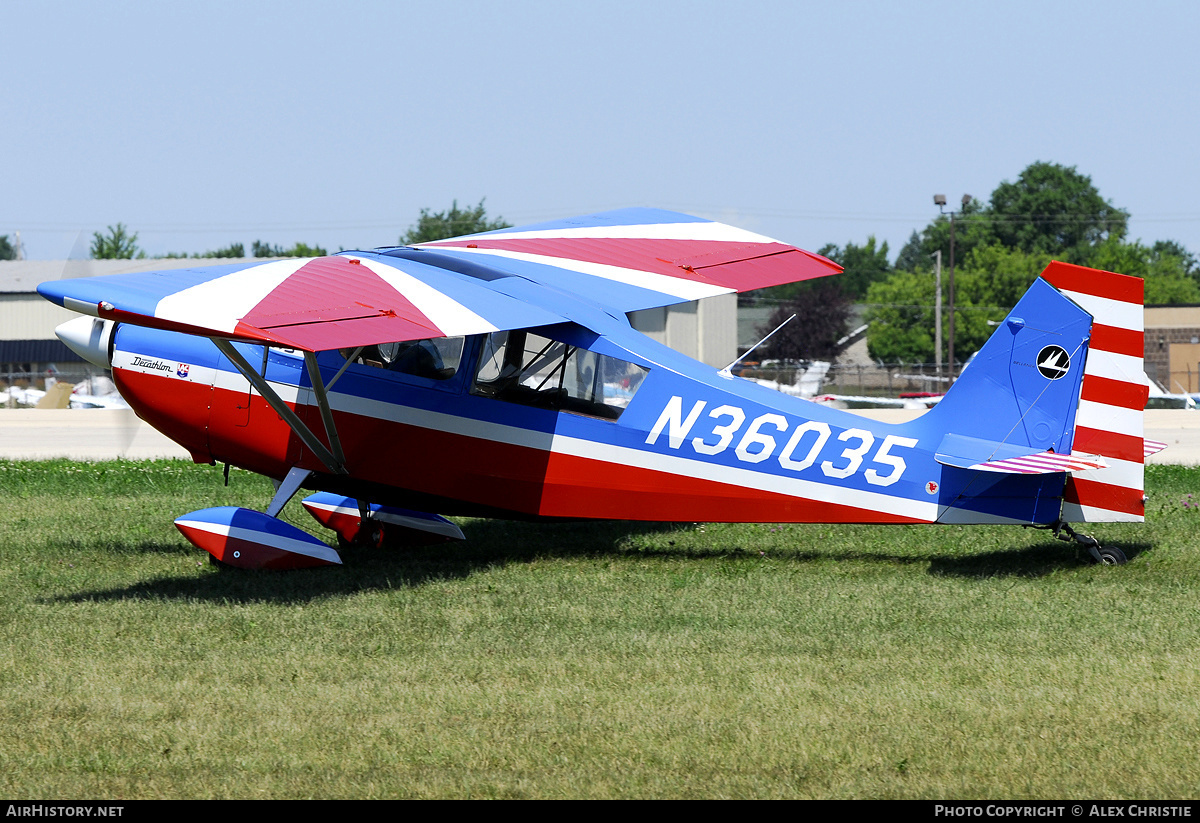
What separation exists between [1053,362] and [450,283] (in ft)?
14.0

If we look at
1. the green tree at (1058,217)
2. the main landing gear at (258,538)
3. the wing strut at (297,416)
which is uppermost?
the green tree at (1058,217)

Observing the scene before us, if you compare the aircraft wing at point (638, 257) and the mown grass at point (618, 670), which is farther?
the aircraft wing at point (638, 257)

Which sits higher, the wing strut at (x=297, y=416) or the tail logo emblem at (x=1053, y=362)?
the tail logo emblem at (x=1053, y=362)

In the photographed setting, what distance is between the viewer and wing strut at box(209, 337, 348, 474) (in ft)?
26.5

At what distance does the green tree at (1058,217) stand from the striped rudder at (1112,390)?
102 meters

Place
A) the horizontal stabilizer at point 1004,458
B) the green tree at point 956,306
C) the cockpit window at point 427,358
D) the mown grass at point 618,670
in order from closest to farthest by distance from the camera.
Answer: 1. the mown grass at point 618,670
2. the horizontal stabilizer at point 1004,458
3. the cockpit window at point 427,358
4. the green tree at point 956,306

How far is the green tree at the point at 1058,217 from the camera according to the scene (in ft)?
342

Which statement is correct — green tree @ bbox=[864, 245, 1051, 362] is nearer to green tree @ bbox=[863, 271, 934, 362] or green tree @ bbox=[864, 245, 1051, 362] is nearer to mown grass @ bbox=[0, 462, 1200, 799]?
green tree @ bbox=[863, 271, 934, 362]

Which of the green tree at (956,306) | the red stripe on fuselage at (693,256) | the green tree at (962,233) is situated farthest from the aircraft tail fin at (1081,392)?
the green tree at (962,233)

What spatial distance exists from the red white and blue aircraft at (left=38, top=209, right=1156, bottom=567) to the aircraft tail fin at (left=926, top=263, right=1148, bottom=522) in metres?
0.01

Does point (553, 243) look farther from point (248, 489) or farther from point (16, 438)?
point (16, 438)

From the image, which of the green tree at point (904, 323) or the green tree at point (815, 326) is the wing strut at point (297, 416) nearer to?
the green tree at point (815, 326)
